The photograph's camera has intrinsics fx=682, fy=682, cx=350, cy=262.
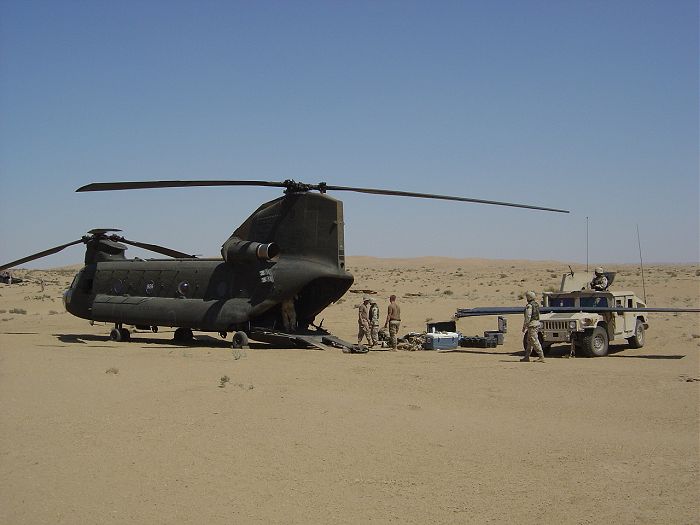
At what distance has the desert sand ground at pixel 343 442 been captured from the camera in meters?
5.72

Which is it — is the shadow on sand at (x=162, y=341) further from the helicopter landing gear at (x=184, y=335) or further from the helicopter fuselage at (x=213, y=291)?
the helicopter fuselage at (x=213, y=291)

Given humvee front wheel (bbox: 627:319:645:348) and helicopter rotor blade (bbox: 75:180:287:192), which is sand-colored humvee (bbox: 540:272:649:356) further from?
helicopter rotor blade (bbox: 75:180:287:192)

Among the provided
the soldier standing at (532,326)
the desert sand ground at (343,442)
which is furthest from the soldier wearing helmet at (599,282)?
the desert sand ground at (343,442)

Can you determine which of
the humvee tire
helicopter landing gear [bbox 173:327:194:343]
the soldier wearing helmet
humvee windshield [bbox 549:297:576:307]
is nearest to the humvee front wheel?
the soldier wearing helmet

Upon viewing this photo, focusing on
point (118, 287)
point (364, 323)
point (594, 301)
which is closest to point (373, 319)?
point (364, 323)

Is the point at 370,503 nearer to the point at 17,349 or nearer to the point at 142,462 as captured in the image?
the point at 142,462

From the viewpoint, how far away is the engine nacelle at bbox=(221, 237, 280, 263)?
55.2 ft

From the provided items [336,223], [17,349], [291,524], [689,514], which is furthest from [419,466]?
[17,349]

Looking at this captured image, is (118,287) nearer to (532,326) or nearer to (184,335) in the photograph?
(184,335)

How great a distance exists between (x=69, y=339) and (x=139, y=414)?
40.9 feet

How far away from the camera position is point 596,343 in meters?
15.7

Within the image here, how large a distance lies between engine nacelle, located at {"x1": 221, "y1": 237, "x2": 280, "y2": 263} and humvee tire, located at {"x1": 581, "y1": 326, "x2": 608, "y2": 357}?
302 inches

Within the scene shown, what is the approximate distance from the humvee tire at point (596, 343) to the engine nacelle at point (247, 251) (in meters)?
7.67

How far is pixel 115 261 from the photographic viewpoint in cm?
2069
